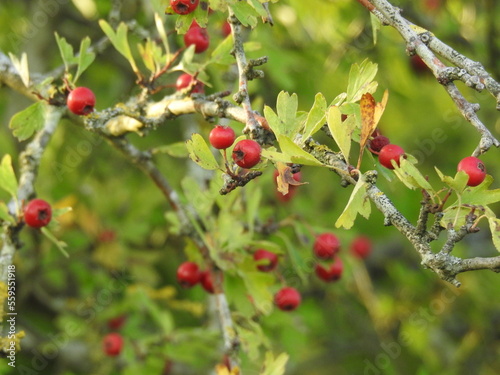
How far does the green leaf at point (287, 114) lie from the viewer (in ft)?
5.36

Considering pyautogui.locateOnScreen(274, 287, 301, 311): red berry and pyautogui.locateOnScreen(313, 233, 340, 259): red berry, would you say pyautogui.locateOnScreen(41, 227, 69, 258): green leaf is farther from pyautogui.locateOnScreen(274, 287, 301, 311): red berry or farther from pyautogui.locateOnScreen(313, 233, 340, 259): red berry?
pyautogui.locateOnScreen(313, 233, 340, 259): red berry

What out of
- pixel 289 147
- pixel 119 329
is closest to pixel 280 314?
pixel 119 329

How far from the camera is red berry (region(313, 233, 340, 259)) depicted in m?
2.69

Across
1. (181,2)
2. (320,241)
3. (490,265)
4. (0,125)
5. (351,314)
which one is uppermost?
(181,2)

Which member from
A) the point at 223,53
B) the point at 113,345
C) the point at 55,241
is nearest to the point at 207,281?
the point at 55,241

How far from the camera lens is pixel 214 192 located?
7.81 feet

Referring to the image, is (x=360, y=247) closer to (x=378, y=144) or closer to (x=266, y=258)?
(x=266, y=258)

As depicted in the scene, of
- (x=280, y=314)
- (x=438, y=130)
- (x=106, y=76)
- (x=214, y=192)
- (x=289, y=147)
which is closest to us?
(x=289, y=147)

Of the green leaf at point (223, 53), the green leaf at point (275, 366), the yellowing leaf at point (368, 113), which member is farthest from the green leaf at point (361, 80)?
the green leaf at point (275, 366)

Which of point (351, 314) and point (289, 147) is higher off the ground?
point (289, 147)

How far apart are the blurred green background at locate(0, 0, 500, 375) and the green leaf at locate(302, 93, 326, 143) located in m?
1.10

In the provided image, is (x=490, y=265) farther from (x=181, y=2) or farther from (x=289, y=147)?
(x=181, y=2)

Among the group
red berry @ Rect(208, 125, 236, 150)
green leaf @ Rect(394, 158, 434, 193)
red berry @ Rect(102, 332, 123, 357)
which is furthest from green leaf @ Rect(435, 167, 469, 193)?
red berry @ Rect(102, 332, 123, 357)

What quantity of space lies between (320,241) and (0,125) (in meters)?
2.39
